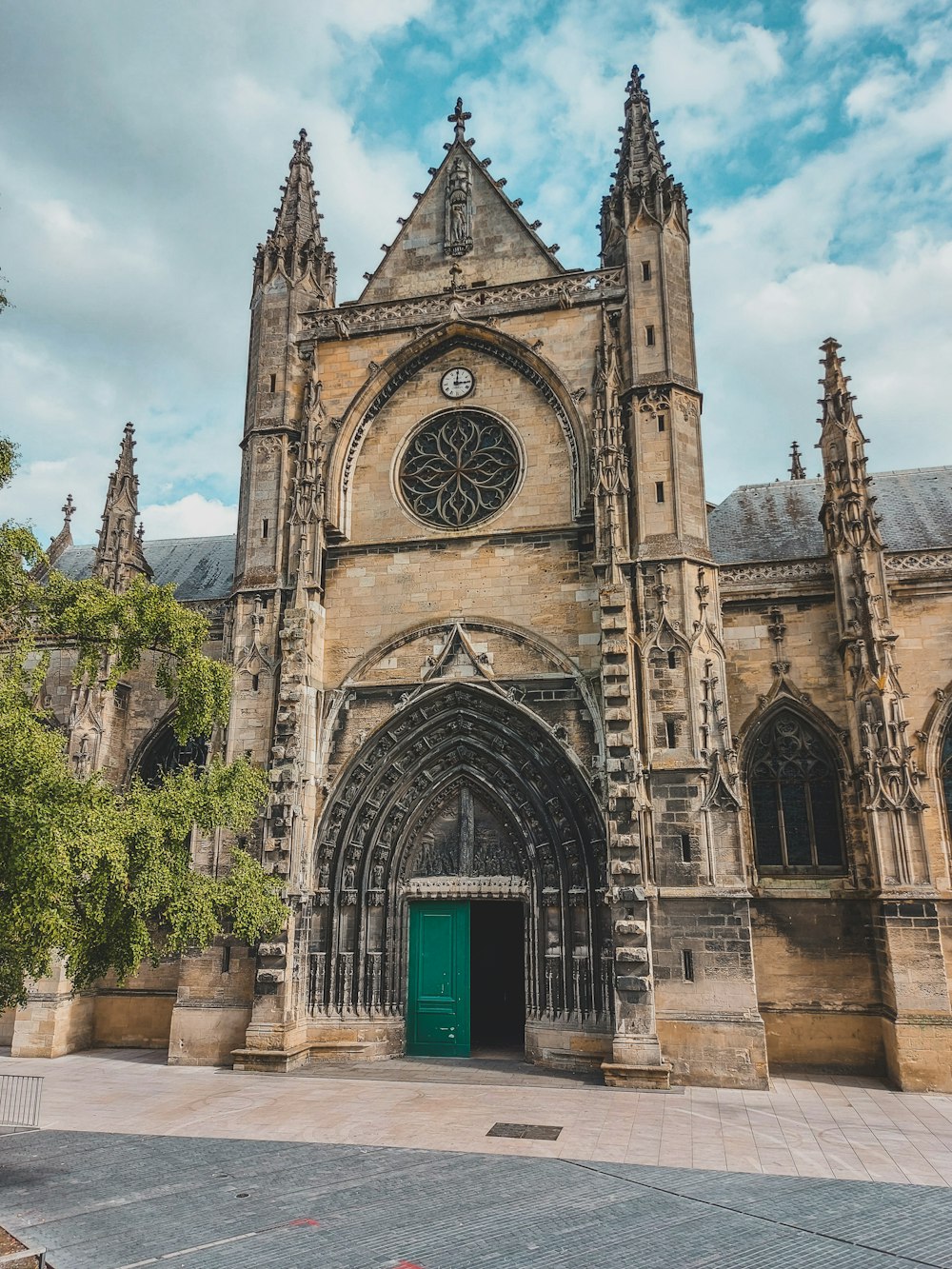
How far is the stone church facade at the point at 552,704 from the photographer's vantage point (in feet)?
50.1

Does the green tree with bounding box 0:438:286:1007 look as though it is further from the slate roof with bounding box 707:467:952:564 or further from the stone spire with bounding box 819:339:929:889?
the slate roof with bounding box 707:467:952:564

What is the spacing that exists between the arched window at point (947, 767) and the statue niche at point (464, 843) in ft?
25.1

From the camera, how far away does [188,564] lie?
2455cm

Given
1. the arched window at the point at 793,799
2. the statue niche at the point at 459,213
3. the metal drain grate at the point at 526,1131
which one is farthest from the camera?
the statue niche at the point at 459,213

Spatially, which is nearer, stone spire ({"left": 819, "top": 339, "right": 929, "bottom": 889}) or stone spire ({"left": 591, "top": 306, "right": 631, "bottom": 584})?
stone spire ({"left": 819, "top": 339, "right": 929, "bottom": 889})

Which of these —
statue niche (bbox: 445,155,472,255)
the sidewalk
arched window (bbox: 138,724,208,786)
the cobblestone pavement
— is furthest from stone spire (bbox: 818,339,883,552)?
arched window (bbox: 138,724,208,786)

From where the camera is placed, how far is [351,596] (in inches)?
723

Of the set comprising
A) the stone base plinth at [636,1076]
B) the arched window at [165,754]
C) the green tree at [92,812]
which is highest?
the arched window at [165,754]

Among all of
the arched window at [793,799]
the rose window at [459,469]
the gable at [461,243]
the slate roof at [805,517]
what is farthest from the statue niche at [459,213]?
the arched window at [793,799]

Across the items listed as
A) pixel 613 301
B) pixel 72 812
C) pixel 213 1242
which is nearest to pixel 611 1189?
pixel 213 1242

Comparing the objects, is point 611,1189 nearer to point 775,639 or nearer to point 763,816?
point 763,816

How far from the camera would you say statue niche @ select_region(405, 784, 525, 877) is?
667 inches

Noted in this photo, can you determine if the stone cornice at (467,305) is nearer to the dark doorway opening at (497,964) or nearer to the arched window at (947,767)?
the arched window at (947,767)

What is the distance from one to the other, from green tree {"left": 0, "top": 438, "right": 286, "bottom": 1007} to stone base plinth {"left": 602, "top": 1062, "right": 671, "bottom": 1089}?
6.13m
